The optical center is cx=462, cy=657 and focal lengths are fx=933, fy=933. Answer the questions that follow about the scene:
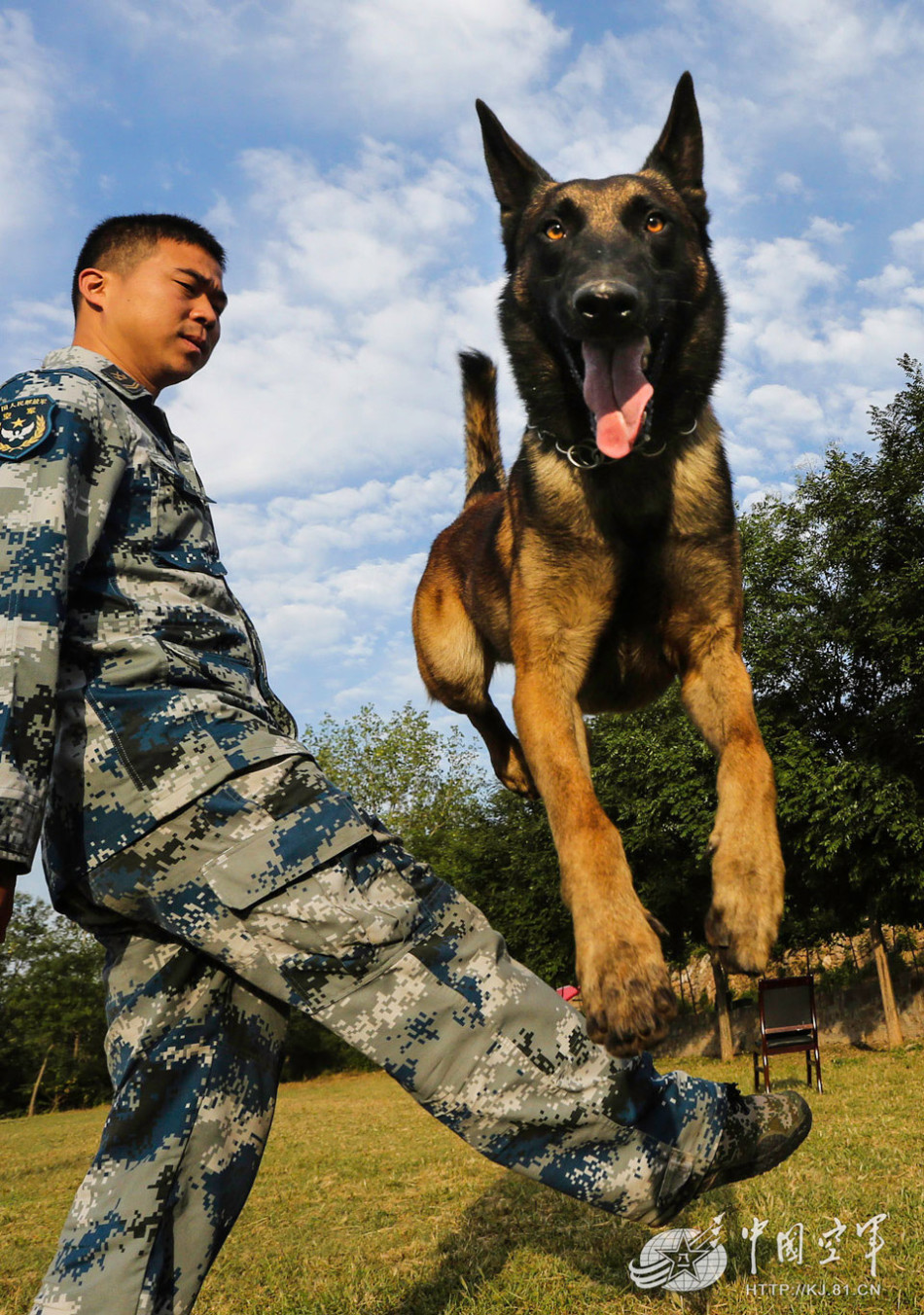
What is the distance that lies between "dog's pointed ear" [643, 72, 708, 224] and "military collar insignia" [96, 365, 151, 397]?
57.7 inches

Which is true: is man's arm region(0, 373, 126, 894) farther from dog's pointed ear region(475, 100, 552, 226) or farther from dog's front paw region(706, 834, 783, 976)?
dog's front paw region(706, 834, 783, 976)

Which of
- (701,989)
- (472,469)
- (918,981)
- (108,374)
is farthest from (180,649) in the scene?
(701,989)

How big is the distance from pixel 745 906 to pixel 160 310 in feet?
7.14

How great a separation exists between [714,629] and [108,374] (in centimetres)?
172

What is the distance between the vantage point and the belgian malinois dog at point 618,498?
77.6 inches

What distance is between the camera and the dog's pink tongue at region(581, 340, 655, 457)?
1.92 metres

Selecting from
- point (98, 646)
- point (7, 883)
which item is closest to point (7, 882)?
point (7, 883)

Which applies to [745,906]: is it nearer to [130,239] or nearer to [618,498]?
[618,498]

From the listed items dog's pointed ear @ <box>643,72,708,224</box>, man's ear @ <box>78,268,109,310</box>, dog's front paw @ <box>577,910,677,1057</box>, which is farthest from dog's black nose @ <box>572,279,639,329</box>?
man's ear @ <box>78,268,109,310</box>

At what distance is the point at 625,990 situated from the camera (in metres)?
1.67

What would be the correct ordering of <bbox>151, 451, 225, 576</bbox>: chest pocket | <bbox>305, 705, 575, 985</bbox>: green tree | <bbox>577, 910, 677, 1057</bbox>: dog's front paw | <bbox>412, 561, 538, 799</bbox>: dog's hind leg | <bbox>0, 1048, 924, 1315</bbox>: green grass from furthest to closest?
<bbox>305, 705, 575, 985</bbox>: green tree, <bbox>0, 1048, 924, 1315</bbox>: green grass, <bbox>412, 561, 538, 799</bbox>: dog's hind leg, <bbox>151, 451, 225, 576</bbox>: chest pocket, <bbox>577, 910, 677, 1057</bbox>: dog's front paw

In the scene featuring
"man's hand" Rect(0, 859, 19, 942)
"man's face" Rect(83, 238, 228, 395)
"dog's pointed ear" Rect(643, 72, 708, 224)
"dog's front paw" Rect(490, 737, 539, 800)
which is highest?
"dog's pointed ear" Rect(643, 72, 708, 224)

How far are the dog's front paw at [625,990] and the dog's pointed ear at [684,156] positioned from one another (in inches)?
72.2

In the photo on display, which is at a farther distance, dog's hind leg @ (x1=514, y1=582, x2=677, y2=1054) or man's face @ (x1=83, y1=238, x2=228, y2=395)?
man's face @ (x1=83, y1=238, x2=228, y2=395)
